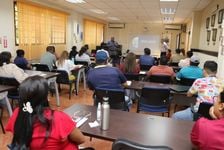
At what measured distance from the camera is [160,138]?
1.56 m

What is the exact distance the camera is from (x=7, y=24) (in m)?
5.37

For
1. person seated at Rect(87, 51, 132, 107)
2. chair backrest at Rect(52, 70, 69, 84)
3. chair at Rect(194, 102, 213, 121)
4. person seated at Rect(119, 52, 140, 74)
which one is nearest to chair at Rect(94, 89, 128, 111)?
person seated at Rect(87, 51, 132, 107)

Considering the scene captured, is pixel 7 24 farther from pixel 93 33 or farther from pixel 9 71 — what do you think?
pixel 93 33

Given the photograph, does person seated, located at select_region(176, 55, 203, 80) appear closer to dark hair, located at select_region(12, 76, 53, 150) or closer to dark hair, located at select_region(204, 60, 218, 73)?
dark hair, located at select_region(204, 60, 218, 73)

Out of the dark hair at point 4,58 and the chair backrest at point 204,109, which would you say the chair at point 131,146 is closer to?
the chair backrest at point 204,109

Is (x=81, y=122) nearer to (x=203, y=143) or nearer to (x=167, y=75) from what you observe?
(x=203, y=143)

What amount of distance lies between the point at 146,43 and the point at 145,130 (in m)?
12.4

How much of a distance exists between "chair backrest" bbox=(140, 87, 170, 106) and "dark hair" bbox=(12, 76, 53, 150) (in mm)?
2023

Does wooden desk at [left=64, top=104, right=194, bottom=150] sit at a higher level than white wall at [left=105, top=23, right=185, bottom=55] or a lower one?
lower

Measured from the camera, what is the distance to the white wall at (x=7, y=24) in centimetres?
520

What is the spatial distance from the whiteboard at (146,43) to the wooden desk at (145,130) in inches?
472

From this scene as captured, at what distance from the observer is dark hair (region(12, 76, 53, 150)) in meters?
1.23

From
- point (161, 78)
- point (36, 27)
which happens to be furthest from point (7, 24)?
point (161, 78)

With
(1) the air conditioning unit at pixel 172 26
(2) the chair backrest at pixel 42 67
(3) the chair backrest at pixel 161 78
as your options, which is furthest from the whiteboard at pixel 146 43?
(3) the chair backrest at pixel 161 78
